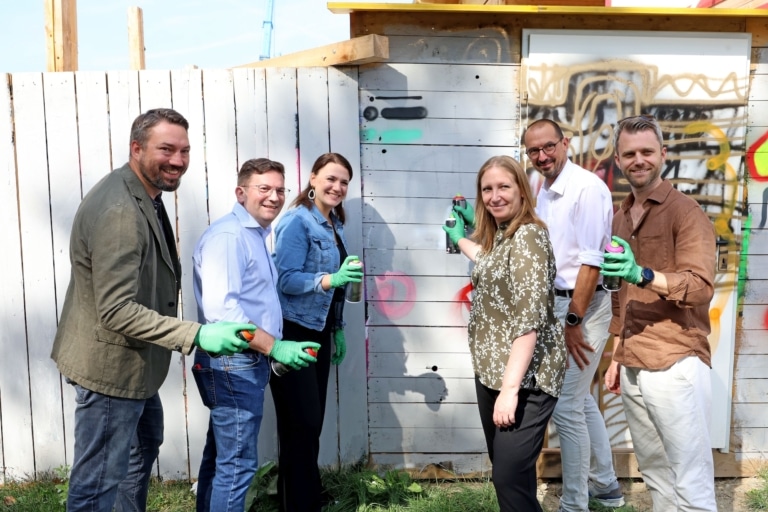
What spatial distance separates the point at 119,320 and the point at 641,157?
2220 mm

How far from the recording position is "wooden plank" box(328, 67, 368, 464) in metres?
3.94

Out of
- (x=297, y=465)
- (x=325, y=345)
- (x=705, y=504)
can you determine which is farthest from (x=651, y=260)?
(x=297, y=465)

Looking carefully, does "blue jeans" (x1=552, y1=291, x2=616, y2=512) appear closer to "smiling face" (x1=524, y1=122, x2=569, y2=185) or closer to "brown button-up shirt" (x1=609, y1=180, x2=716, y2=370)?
"brown button-up shirt" (x1=609, y1=180, x2=716, y2=370)

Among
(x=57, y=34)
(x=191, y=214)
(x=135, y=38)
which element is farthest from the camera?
(x=135, y=38)

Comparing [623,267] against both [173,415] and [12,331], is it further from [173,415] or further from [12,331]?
[12,331]

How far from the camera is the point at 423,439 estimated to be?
163 inches

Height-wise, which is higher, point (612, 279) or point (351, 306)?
point (612, 279)

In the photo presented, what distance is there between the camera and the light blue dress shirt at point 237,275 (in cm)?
274

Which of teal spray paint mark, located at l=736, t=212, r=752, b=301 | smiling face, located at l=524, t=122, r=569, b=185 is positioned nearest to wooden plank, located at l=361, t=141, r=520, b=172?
smiling face, located at l=524, t=122, r=569, b=185

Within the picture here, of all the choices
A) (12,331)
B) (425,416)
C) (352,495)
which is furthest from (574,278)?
(12,331)

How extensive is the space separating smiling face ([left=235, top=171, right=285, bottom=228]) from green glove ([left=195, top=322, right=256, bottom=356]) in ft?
2.33

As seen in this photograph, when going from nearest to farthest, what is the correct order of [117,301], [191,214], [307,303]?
[117,301]
[307,303]
[191,214]

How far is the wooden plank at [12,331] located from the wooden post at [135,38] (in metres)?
1.95

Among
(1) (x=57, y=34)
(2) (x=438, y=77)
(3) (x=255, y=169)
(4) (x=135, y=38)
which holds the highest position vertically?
(4) (x=135, y=38)
